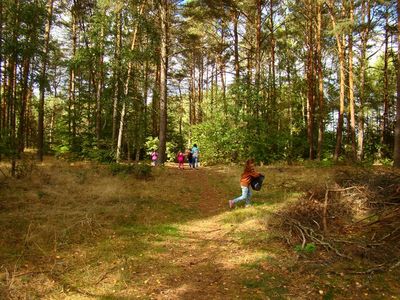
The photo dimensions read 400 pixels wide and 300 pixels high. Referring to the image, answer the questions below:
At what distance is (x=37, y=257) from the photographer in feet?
22.6

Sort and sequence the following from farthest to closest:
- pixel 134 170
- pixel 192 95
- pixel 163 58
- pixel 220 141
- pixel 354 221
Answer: pixel 192 95 → pixel 220 141 → pixel 163 58 → pixel 134 170 → pixel 354 221

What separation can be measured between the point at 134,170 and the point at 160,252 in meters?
8.27

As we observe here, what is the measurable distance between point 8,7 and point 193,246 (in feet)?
41.1

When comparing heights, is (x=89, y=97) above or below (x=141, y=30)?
below

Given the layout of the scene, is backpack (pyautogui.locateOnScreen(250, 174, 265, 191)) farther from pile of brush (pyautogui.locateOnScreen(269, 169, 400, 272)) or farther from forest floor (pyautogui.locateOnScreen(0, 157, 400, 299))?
pile of brush (pyautogui.locateOnScreen(269, 169, 400, 272))

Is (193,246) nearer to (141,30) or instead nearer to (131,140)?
(141,30)

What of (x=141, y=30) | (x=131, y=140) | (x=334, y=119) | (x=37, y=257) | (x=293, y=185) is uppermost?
(x=141, y=30)

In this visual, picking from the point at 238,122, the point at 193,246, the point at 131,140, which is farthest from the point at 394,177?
the point at 131,140

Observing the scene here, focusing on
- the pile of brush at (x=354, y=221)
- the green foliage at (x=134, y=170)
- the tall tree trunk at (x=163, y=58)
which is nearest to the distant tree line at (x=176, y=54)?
the tall tree trunk at (x=163, y=58)

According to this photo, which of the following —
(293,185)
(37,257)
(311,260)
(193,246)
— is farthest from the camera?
(293,185)

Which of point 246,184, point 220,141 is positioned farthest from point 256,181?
point 220,141

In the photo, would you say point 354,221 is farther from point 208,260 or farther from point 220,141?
point 220,141

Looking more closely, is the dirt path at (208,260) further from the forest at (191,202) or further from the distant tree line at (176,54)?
the distant tree line at (176,54)

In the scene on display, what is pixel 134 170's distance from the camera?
15.2m
